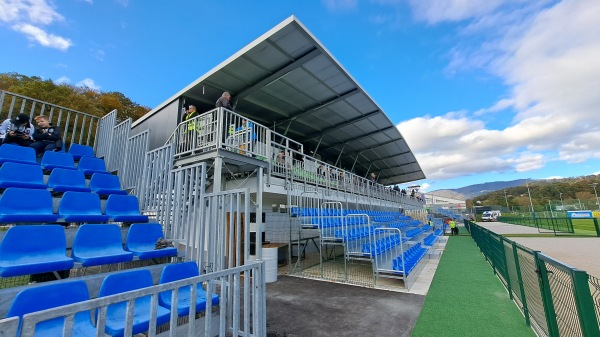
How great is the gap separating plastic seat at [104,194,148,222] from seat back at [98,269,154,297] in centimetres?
196

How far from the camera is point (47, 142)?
5520mm

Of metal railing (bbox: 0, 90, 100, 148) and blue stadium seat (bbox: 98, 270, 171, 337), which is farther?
metal railing (bbox: 0, 90, 100, 148)

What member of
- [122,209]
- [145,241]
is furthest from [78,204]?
[145,241]

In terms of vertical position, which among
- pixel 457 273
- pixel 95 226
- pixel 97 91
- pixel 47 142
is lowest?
pixel 457 273

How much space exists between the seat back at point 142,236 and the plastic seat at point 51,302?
4.97 ft

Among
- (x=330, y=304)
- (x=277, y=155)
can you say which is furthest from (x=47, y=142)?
(x=330, y=304)

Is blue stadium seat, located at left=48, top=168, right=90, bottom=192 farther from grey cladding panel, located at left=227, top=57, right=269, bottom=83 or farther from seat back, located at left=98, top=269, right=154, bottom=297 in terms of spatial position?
grey cladding panel, located at left=227, top=57, right=269, bottom=83

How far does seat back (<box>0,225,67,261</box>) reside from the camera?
2519 millimetres

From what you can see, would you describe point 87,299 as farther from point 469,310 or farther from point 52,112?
point 52,112

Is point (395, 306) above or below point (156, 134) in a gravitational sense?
below

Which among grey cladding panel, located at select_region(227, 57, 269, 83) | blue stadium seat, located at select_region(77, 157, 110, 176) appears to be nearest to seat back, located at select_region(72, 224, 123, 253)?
blue stadium seat, located at select_region(77, 157, 110, 176)

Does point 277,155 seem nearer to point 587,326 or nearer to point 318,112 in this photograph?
point 318,112

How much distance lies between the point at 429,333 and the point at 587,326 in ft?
6.18

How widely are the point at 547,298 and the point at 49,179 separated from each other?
709 cm
